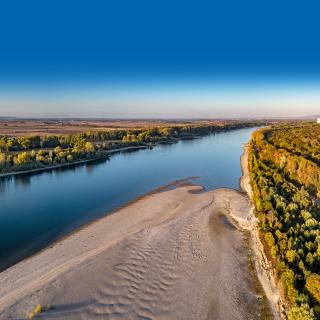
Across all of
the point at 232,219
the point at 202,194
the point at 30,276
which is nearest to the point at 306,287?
the point at 232,219

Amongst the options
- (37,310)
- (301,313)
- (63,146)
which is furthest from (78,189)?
(63,146)

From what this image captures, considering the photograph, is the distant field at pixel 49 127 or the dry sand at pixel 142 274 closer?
the dry sand at pixel 142 274

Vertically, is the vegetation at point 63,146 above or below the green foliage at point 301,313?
above

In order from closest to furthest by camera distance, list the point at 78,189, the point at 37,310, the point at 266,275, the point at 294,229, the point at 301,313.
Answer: the point at 301,313 < the point at 37,310 < the point at 266,275 < the point at 294,229 < the point at 78,189

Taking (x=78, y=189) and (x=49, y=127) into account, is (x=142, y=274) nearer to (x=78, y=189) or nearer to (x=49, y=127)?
(x=78, y=189)

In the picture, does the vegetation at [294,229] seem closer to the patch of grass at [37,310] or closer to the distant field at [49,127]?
the patch of grass at [37,310]

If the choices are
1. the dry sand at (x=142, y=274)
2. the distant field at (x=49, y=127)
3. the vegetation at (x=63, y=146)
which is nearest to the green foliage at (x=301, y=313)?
the dry sand at (x=142, y=274)

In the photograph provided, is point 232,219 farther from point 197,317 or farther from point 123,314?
point 123,314
